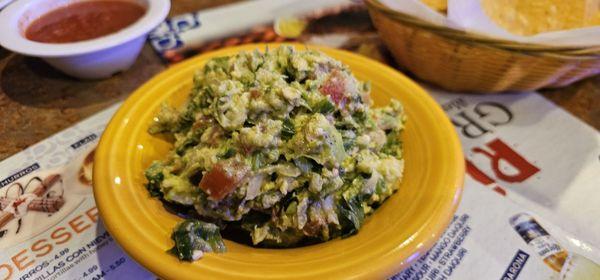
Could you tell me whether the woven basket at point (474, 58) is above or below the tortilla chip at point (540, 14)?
below

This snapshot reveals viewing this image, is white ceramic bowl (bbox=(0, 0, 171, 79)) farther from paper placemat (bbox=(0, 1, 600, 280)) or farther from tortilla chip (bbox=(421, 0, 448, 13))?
tortilla chip (bbox=(421, 0, 448, 13))

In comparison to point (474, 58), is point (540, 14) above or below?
above

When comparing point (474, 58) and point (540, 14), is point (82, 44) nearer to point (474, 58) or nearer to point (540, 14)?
point (474, 58)

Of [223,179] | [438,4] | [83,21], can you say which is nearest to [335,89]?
[223,179]

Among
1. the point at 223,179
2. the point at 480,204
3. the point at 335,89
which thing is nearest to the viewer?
the point at 223,179

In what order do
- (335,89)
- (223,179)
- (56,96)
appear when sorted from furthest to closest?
(56,96)
(335,89)
(223,179)

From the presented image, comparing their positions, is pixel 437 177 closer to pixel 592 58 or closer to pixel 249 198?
pixel 249 198

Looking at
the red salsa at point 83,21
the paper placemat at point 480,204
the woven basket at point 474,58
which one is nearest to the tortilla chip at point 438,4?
the woven basket at point 474,58

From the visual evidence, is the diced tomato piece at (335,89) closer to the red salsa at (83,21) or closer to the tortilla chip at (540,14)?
the tortilla chip at (540,14)
